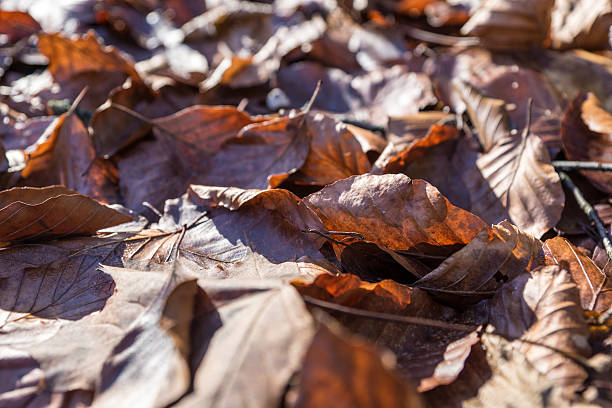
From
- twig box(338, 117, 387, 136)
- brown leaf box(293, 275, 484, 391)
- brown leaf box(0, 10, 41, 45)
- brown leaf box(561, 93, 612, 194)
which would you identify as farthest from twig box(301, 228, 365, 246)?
brown leaf box(0, 10, 41, 45)

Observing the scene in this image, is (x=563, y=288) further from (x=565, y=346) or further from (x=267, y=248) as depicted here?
(x=267, y=248)

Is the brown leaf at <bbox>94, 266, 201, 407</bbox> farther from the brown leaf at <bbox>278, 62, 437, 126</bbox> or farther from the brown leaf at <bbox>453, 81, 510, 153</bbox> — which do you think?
the brown leaf at <bbox>278, 62, 437, 126</bbox>

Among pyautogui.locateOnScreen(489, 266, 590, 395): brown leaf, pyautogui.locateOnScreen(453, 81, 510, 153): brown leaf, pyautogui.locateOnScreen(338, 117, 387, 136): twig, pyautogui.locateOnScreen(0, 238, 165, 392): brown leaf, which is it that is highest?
pyautogui.locateOnScreen(453, 81, 510, 153): brown leaf

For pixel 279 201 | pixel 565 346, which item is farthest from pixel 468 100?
pixel 565 346

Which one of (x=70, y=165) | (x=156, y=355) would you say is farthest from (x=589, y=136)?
(x=70, y=165)

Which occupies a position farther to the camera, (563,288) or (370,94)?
(370,94)

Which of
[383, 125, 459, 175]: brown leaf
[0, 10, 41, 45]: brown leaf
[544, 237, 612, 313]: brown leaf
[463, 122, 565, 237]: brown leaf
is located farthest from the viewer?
[0, 10, 41, 45]: brown leaf

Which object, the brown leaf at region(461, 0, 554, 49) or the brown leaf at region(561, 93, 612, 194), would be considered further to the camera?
the brown leaf at region(461, 0, 554, 49)
